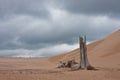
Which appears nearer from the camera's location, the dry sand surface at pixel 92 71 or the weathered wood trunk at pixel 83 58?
the dry sand surface at pixel 92 71

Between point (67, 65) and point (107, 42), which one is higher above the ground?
point (107, 42)

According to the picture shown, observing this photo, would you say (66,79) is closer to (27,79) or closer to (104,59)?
(27,79)

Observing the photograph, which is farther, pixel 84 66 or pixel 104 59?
pixel 104 59

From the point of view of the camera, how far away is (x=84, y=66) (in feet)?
99.7

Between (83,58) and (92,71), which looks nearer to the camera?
(92,71)

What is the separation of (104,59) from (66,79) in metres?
18.7

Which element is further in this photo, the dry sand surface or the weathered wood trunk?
the weathered wood trunk

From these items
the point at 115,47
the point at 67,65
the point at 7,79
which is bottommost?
the point at 7,79

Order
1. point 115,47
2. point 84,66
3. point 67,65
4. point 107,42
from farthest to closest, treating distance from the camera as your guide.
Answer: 1. point 107,42
2. point 115,47
3. point 67,65
4. point 84,66

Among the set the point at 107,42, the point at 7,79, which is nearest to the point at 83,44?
the point at 7,79

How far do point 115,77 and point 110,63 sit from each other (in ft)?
43.0

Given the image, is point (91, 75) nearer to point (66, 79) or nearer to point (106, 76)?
point (106, 76)

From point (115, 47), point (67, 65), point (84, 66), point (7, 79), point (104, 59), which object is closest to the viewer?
point (7, 79)

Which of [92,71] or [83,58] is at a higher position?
[83,58]
